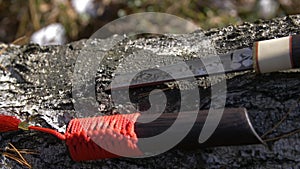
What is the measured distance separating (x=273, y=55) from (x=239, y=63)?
8 cm

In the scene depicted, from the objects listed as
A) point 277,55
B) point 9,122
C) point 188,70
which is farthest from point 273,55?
point 9,122

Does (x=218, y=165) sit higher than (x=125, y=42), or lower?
lower

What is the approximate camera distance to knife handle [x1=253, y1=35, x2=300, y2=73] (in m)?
0.99

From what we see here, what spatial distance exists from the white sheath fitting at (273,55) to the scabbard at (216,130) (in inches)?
4.6

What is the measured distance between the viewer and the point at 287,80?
1032mm

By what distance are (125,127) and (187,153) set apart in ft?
0.44

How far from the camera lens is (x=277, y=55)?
1002 mm

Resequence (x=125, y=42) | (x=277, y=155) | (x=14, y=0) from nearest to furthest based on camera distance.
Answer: (x=277, y=155) → (x=125, y=42) → (x=14, y=0)

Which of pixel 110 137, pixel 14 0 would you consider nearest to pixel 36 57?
pixel 110 137

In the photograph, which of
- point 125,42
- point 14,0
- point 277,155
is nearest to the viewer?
point 277,155

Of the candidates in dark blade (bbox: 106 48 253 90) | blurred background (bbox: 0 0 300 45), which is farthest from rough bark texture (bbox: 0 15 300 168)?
blurred background (bbox: 0 0 300 45)

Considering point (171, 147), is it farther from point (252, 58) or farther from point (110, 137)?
point (252, 58)

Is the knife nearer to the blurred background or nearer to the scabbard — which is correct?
the scabbard

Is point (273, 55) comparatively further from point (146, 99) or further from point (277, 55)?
point (146, 99)
